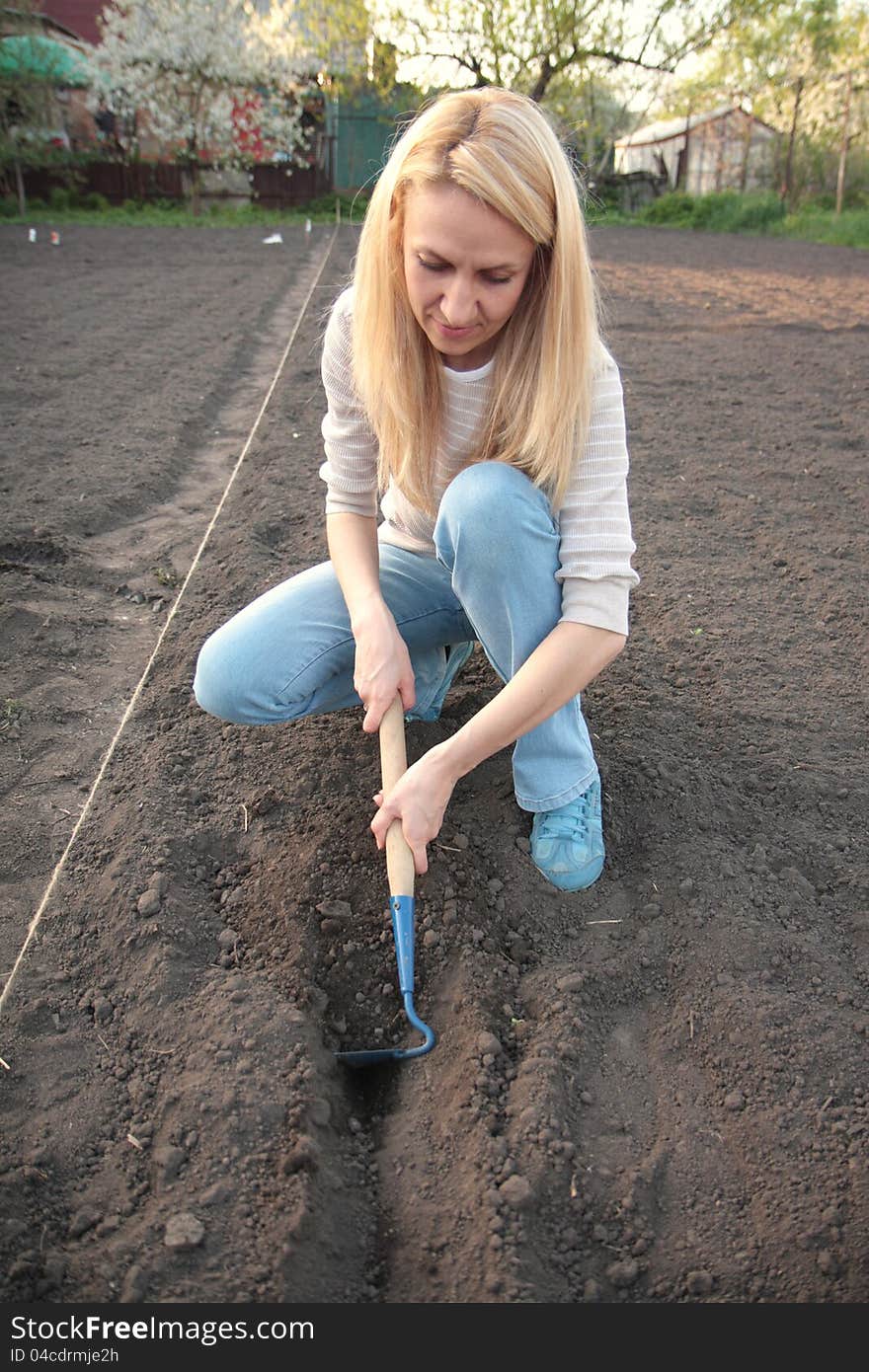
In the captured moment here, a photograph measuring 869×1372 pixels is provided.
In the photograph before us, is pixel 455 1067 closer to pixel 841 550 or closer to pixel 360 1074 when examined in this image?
pixel 360 1074

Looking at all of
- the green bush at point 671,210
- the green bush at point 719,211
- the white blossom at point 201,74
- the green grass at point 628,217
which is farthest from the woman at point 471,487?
the green bush at point 671,210

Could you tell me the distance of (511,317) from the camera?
1.80m

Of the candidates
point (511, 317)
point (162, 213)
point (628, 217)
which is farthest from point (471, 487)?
point (628, 217)

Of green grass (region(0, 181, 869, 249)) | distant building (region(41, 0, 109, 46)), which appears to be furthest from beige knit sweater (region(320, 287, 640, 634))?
distant building (region(41, 0, 109, 46))

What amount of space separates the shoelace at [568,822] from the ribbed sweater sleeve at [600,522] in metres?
0.43

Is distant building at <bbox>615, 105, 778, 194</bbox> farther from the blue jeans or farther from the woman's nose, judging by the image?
the woman's nose

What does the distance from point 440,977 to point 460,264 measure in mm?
1250

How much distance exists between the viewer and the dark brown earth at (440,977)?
1450 mm

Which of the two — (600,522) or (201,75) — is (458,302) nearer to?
(600,522)

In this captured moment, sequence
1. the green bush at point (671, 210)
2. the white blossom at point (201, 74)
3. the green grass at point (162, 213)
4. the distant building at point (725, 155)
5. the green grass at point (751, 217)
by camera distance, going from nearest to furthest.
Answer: the green grass at point (751, 217) < the green grass at point (162, 213) < the white blossom at point (201, 74) < the green bush at point (671, 210) < the distant building at point (725, 155)

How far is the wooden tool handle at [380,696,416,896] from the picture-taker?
173cm

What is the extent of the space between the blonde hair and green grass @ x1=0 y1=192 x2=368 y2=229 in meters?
15.5

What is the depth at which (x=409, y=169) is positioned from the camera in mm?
1637

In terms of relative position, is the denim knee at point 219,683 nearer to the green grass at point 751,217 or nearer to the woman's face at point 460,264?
the woman's face at point 460,264
